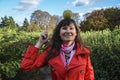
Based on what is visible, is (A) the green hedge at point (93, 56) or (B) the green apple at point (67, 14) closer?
(B) the green apple at point (67, 14)

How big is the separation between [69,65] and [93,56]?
14.6ft

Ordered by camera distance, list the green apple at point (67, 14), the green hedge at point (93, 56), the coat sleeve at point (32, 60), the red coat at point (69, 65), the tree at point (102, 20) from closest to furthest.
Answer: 1. the red coat at point (69, 65)
2. the coat sleeve at point (32, 60)
3. the green apple at point (67, 14)
4. the green hedge at point (93, 56)
5. the tree at point (102, 20)

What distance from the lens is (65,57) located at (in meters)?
4.59

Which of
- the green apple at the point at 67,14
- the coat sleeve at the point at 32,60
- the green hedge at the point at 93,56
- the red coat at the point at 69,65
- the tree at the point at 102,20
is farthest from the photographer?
the tree at the point at 102,20

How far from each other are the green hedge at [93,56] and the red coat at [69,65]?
158 inches

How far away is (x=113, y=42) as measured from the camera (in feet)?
29.8

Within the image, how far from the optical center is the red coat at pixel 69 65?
447 centimetres

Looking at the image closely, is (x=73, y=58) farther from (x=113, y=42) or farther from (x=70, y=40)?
(x=113, y=42)

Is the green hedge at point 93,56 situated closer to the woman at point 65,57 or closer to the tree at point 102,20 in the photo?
the woman at point 65,57

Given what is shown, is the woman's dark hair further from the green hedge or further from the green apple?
the green hedge

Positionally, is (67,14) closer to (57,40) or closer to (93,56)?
(57,40)

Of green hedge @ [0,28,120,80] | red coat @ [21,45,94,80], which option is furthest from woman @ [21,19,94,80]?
green hedge @ [0,28,120,80]

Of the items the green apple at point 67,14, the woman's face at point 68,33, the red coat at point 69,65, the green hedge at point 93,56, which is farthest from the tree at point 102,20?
the red coat at point 69,65

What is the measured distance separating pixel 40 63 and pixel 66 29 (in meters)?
0.56
